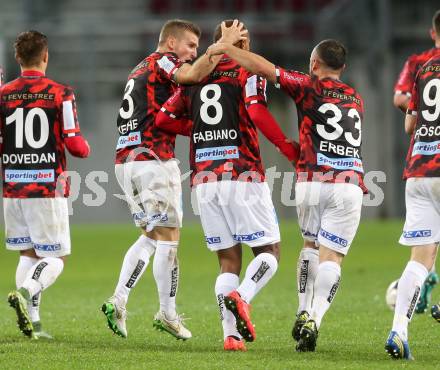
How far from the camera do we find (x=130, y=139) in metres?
8.37

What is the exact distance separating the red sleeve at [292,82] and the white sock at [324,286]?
1.21m

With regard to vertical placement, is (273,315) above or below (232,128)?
below

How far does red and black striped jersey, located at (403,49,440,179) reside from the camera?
23.3 feet

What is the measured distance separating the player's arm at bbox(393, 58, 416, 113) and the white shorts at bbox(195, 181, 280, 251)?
2501mm

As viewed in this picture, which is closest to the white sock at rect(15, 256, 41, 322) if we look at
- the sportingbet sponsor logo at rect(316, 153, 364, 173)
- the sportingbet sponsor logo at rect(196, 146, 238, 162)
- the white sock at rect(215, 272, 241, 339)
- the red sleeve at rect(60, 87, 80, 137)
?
the red sleeve at rect(60, 87, 80, 137)

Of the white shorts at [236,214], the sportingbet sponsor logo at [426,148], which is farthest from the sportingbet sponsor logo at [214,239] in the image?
the sportingbet sponsor logo at [426,148]

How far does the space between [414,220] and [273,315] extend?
11.3ft

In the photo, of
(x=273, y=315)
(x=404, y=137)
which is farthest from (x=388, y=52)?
(x=273, y=315)

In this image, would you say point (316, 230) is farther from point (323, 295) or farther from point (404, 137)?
point (404, 137)

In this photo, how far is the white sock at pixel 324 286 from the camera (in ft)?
23.8

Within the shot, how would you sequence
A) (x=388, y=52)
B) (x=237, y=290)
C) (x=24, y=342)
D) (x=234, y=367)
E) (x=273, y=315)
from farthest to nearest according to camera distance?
(x=388, y=52)
(x=273, y=315)
(x=24, y=342)
(x=237, y=290)
(x=234, y=367)

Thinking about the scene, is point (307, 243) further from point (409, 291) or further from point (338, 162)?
point (409, 291)

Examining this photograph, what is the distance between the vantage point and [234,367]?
6.64m

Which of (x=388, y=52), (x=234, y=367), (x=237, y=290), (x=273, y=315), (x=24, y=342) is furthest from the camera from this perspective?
(x=388, y=52)
